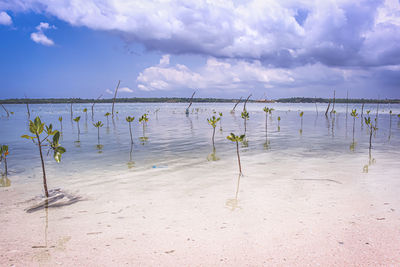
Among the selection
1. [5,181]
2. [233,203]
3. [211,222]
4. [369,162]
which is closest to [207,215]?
[211,222]

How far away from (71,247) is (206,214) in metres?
2.23

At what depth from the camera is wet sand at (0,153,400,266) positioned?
3338 millimetres

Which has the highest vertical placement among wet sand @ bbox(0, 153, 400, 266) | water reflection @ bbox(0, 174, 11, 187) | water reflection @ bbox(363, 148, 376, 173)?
water reflection @ bbox(363, 148, 376, 173)

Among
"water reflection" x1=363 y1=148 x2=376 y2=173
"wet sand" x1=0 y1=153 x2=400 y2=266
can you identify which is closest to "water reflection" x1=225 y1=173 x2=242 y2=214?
"wet sand" x1=0 y1=153 x2=400 y2=266

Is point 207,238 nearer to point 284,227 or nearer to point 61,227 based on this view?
point 284,227

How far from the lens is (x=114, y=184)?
21.8 ft

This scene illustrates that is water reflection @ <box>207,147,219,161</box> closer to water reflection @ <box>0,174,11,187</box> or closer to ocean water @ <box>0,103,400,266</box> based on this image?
ocean water @ <box>0,103,400,266</box>

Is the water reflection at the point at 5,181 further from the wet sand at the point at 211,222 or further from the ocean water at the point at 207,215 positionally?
the wet sand at the point at 211,222

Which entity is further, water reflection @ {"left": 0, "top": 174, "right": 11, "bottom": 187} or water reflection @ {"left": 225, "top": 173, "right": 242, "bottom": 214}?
water reflection @ {"left": 0, "top": 174, "right": 11, "bottom": 187}

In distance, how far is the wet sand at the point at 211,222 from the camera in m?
3.34

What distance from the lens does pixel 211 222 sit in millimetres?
4344

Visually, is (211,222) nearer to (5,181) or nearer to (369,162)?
(5,181)

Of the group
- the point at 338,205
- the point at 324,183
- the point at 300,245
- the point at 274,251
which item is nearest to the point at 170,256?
the point at 274,251

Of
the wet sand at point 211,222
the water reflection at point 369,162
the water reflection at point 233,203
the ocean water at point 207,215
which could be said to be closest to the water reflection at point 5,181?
the ocean water at point 207,215
